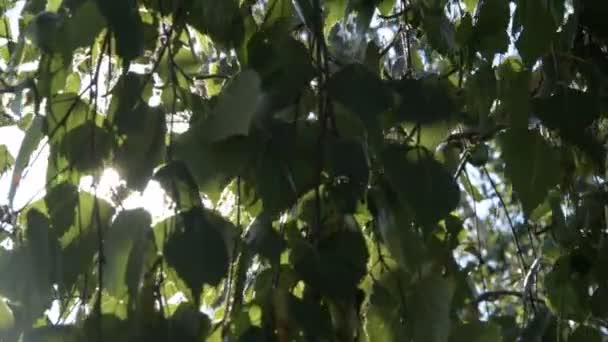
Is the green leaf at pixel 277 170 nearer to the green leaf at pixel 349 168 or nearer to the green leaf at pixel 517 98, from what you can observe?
the green leaf at pixel 349 168

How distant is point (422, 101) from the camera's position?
882mm

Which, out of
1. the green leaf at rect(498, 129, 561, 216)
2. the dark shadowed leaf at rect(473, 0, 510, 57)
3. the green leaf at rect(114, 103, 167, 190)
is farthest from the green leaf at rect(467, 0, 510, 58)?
the green leaf at rect(114, 103, 167, 190)

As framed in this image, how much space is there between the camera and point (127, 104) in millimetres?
851

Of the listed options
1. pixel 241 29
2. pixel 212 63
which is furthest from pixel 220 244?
pixel 212 63

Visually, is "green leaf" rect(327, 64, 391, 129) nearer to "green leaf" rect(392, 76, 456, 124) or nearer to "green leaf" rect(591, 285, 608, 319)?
"green leaf" rect(392, 76, 456, 124)

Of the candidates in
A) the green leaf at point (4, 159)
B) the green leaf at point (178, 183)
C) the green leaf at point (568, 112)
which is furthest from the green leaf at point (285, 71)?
the green leaf at point (4, 159)

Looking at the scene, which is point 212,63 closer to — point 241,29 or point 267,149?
point 241,29

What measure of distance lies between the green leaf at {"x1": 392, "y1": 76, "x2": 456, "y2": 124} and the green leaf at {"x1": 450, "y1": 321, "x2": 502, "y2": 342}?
18 cm

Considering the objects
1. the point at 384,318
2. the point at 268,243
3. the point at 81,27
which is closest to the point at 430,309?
the point at 384,318

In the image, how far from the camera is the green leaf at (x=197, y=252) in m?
0.74

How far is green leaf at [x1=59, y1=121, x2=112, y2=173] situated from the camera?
0.86m

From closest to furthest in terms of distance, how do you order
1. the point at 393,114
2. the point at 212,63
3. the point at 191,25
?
the point at 393,114
the point at 191,25
the point at 212,63

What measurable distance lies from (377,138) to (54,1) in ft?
1.10

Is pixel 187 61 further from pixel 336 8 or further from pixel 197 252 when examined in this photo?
pixel 197 252
